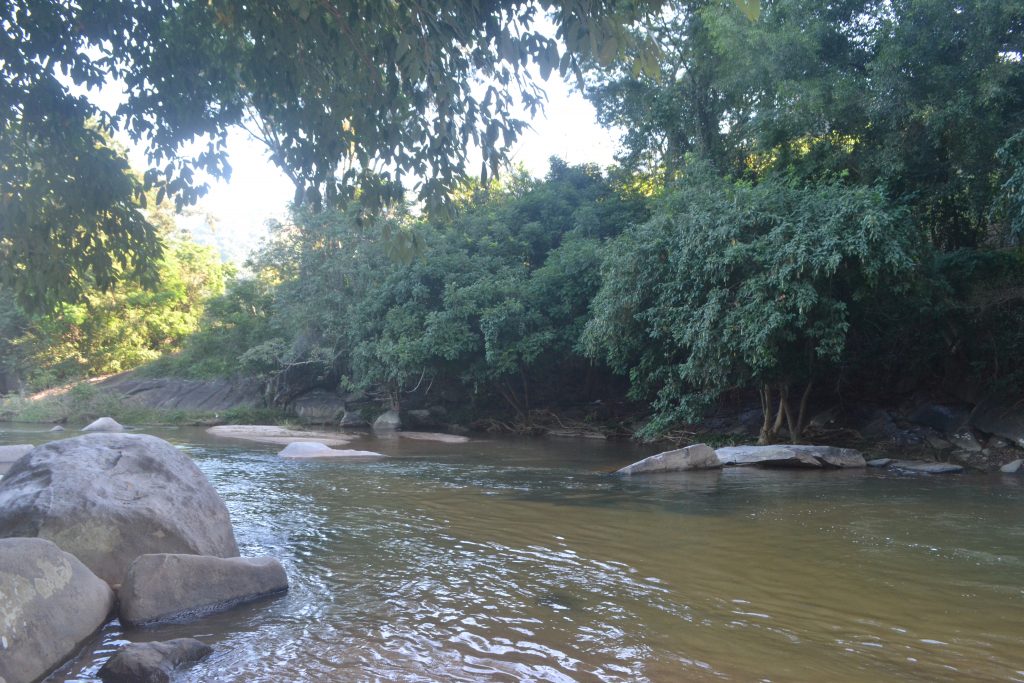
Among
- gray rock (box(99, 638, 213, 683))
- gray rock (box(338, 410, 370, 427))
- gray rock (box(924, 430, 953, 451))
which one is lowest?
gray rock (box(99, 638, 213, 683))

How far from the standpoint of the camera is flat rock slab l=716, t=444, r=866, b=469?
13.4 metres

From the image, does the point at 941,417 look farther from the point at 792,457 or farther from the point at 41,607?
the point at 41,607

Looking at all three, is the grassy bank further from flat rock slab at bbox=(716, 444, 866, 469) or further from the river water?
flat rock slab at bbox=(716, 444, 866, 469)

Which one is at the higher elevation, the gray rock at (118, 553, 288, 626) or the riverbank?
the riverbank

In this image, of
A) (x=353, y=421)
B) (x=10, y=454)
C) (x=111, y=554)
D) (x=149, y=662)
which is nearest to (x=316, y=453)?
(x=10, y=454)

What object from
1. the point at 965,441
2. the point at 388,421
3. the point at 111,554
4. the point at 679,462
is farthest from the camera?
the point at 388,421

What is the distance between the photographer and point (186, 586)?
516cm

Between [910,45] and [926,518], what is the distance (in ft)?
33.7

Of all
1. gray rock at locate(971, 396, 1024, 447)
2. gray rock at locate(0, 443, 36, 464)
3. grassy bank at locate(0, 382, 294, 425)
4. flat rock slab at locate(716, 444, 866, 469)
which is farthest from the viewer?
grassy bank at locate(0, 382, 294, 425)

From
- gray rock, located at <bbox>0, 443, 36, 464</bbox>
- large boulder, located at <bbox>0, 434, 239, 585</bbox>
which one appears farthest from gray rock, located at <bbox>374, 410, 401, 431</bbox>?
large boulder, located at <bbox>0, 434, 239, 585</bbox>

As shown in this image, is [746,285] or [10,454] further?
[746,285]

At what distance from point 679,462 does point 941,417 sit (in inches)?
248

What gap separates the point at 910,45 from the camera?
48.6 feet

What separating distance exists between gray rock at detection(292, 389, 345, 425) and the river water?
15.2 metres
